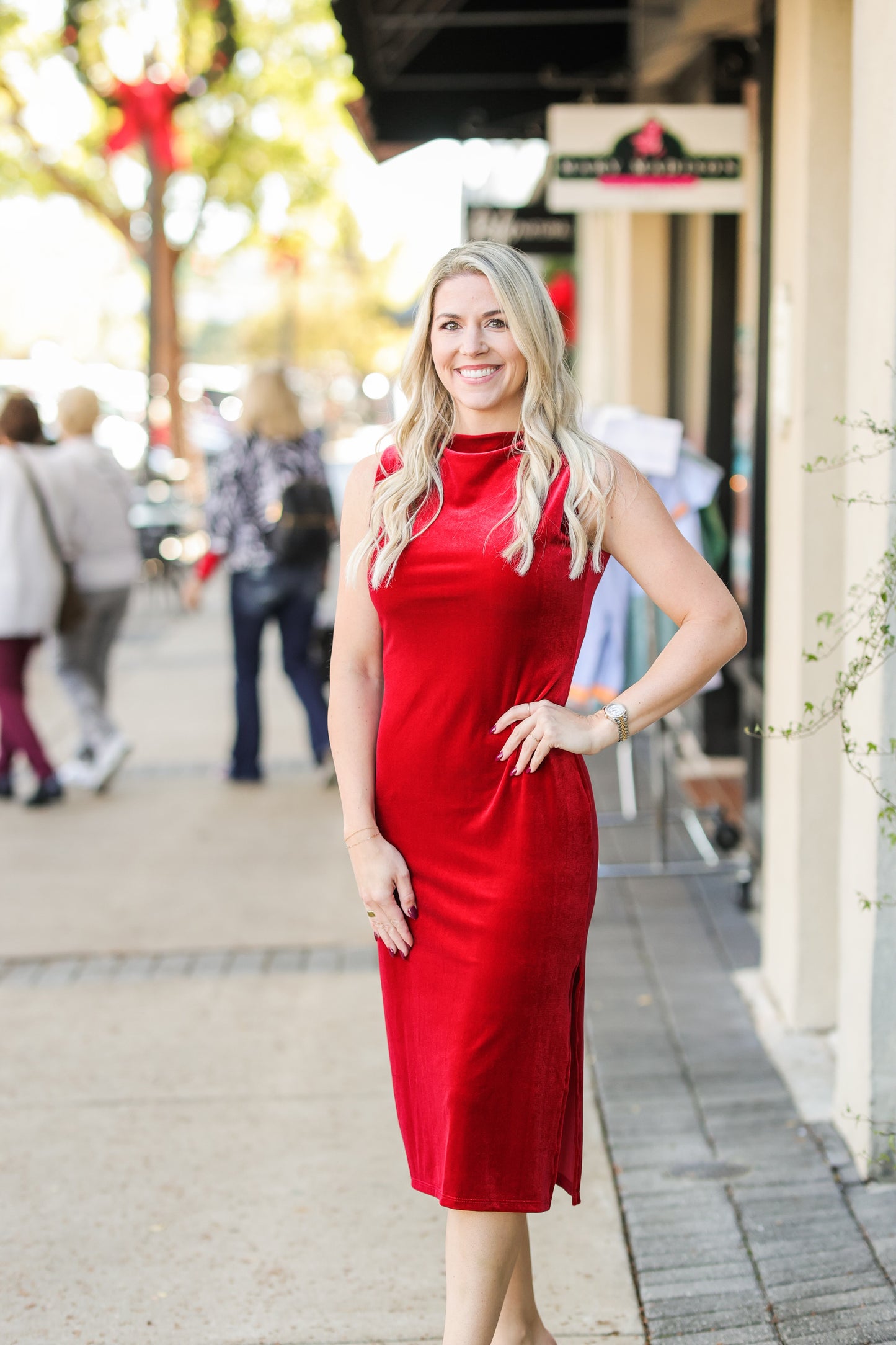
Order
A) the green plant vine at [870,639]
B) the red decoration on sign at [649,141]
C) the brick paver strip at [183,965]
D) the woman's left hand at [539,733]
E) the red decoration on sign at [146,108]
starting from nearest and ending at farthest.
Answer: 1. the woman's left hand at [539,733]
2. the green plant vine at [870,639]
3. the brick paver strip at [183,965]
4. the red decoration on sign at [649,141]
5. the red decoration on sign at [146,108]

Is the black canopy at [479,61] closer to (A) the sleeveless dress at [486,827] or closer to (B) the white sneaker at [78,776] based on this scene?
(B) the white sneaker at [78,776]

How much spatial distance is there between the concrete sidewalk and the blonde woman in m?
0.74

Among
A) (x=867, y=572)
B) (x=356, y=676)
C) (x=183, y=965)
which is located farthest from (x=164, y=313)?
(x=356, y=676)

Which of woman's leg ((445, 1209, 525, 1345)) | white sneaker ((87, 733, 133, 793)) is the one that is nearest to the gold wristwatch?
woman's leg ((445, 1209, 525, 1345))

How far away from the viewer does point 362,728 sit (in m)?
2.59

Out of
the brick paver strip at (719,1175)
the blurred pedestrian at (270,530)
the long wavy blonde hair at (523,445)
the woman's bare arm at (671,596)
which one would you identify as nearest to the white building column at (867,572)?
A: the brick paver strip at (719,1175)

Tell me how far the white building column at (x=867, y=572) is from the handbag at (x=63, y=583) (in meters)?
4.50

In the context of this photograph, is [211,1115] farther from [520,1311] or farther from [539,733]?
[539,733]

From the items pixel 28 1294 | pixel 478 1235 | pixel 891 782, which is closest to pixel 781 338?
pixel 891 782

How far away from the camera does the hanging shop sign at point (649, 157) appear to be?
598 centimetres

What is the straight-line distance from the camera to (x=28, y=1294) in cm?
312

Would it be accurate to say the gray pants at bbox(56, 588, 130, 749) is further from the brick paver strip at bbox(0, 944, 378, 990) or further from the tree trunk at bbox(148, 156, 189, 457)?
the tree trunk at bbox(148, 156, 189, 457)

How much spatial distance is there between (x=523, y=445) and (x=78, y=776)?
17.9ft

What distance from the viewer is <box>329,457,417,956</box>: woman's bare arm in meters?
2.50
